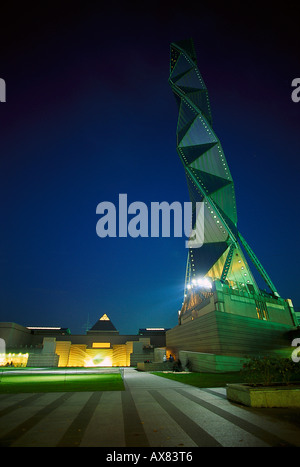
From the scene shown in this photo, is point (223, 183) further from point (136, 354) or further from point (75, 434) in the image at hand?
point (75, 434)

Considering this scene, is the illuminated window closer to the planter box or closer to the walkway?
the walkway

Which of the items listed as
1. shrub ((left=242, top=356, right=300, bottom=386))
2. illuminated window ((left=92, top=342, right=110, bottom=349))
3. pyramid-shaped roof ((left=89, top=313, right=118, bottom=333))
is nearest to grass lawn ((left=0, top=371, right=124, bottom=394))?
shrub ((left=242, top=356, right=300, bottom=386))

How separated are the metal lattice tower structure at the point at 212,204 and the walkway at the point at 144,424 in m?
46.6

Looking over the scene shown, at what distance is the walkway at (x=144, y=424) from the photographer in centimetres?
436

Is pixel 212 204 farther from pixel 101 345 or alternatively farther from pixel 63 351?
pixel 63 351

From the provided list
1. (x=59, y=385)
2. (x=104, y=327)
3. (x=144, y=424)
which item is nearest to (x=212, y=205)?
(x=59, y=385)

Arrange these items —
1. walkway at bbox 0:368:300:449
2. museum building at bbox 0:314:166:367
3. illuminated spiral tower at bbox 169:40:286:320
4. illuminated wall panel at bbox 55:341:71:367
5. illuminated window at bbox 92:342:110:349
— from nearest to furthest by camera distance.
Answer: walkway at bbox 0:368:300:449, museum building at bbox 0:314:166:367, illuminated spiral tower at bbox 169:40:286:320, illuminated wall panel at bbox 55:341:71:367, illuminated window at bbox 92:342:110:349

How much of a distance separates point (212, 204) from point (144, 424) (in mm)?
56742

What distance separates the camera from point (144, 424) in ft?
18.0

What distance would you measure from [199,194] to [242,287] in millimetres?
27001

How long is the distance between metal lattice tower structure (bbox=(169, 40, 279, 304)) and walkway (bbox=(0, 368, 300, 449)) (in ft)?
153

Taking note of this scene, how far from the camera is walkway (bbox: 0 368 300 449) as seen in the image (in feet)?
14.3

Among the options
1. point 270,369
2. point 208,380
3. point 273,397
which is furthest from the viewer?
point 208,380

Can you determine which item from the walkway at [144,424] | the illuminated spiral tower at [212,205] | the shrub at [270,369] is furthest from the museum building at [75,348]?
the walkway at [144,424]
